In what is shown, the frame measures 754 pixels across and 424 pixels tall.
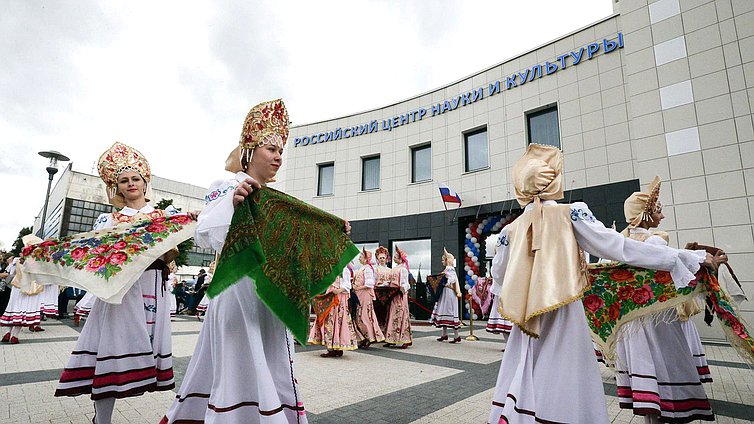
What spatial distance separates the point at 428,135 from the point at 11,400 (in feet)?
47.3

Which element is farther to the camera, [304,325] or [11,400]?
[11,400]

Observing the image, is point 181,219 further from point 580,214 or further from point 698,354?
point 698,354

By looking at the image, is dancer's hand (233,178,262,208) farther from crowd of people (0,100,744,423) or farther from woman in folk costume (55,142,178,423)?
woman in folk costume (55,142,178,423)

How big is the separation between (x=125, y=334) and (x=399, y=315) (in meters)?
5.94

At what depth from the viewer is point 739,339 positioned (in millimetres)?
2902

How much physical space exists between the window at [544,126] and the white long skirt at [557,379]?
1137 cm

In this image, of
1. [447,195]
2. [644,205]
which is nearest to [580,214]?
[644,205]

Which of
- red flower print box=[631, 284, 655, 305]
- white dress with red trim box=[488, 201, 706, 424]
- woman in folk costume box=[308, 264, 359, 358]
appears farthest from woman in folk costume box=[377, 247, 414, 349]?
white dress with red trim box=[488, 201, 706, 424]

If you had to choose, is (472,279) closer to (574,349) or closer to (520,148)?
(520,148)

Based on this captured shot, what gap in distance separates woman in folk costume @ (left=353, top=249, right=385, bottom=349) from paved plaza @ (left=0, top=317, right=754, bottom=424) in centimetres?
77

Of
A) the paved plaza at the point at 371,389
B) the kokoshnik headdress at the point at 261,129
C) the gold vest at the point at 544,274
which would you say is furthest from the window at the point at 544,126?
the kokoshnik headdress at the point at 261,129

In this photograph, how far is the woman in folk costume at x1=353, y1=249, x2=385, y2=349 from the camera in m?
7.73

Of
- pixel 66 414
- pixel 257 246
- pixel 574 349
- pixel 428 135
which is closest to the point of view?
pixel 257 246

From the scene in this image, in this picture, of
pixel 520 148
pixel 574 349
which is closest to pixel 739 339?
pixel 574 349
